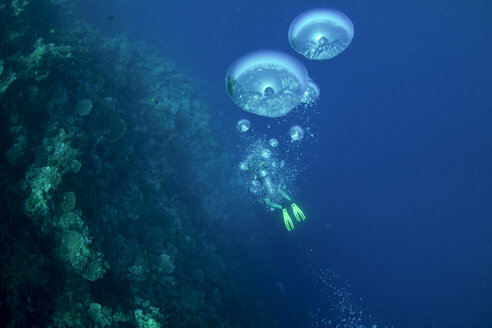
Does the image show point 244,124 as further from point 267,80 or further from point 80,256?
point 80,256

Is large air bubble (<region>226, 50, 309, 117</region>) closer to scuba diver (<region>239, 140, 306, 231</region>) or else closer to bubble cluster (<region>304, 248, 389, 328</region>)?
scuba diver (<region>239, 140, 306, 231</region>)

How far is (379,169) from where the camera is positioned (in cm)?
1609

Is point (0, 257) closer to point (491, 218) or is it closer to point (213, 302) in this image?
point (213, 302)

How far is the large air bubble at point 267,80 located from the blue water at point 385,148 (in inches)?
200

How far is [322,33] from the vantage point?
7051 mm

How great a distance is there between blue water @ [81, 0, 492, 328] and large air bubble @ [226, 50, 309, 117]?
5.08m

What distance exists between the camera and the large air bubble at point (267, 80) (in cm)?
639

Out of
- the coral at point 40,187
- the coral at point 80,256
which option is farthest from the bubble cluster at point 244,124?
the coral at point 80,256

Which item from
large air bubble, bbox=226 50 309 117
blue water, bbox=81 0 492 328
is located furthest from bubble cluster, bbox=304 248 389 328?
large air bubble, bbox=226 50 309 117

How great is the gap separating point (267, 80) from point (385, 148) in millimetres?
12875

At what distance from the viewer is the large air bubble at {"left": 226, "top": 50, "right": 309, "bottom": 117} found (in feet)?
21.0

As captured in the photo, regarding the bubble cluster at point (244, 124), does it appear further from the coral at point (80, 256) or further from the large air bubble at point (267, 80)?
the coral at point (80, 256)

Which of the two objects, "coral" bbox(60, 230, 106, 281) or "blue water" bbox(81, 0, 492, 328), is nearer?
"coral" bbox(60, 230, 106, 281)

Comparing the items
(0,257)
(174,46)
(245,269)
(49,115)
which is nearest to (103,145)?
(49,115)
